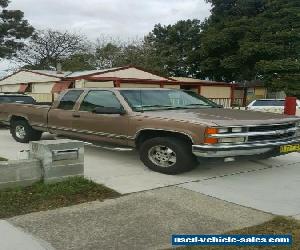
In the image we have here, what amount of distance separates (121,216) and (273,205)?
1.99 metres

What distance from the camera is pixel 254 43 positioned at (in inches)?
1529

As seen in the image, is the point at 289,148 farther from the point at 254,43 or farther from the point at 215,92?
the point at 254,43

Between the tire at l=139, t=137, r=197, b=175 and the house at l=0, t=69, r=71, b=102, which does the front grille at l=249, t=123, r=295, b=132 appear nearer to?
the tire at l=139, t=137, r=197, b=175

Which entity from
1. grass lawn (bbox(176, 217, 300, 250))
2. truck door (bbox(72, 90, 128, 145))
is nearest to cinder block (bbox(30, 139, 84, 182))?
truck door (bbox(72, 90, 128, 145))

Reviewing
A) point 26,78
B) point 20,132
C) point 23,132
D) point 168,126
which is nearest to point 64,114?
point 23,132

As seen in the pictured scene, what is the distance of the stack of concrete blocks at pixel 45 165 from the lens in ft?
19.9

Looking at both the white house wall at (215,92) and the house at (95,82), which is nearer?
the house at (95,82)

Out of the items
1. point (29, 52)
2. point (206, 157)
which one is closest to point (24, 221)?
point (206, 157)

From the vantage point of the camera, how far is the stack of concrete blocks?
6.07m

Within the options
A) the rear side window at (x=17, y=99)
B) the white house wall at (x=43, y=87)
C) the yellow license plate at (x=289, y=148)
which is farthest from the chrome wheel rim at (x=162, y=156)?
the white house wall at (x=43, y=87)

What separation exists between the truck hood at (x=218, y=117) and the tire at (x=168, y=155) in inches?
16.1

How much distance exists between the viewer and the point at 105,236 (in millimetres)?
4547

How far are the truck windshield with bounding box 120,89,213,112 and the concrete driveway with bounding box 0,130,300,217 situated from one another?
110 cm

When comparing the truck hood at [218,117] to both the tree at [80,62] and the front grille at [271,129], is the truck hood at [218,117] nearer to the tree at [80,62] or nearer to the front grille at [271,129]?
the front grille at [271,129]
